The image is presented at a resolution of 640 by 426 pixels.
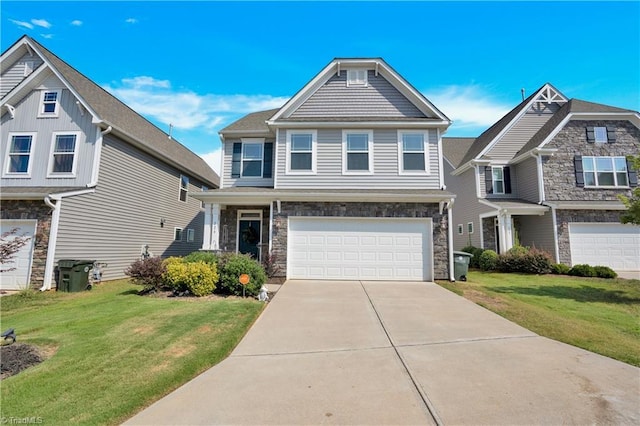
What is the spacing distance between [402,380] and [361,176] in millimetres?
8986

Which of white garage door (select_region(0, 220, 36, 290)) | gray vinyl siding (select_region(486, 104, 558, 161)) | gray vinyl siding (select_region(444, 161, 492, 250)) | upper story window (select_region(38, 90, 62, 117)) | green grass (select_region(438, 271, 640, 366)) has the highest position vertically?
gray vinyl siding (select_region(486, 104, 558, 161))

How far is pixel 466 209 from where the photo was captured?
1834 centimetres

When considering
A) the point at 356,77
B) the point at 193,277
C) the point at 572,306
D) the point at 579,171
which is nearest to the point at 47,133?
the point at 193,277

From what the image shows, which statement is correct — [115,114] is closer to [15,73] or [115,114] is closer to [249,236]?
[15,73]

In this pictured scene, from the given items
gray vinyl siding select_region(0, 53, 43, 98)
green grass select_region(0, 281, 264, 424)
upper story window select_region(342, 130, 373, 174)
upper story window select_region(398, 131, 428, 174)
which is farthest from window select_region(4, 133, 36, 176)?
upper story window select_region(398, 131, 428, 174)

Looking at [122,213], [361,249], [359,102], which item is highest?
[359,102]

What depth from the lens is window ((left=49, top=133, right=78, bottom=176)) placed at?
11344 millimetres

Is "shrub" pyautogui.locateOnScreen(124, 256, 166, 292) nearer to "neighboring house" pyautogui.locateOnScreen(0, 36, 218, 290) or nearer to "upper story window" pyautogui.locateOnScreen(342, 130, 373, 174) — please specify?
A: "neighboring house" pyautogui.locateOnScreen(0, 36, 218, 290)

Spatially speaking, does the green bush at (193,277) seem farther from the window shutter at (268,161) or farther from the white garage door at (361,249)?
the window shutter at (268,161)

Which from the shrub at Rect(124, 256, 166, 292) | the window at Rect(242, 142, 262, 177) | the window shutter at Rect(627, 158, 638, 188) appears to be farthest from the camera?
the window shutter at Rect(627, 158, 638, 188)

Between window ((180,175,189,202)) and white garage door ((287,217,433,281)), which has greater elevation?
window ((180,175,189,202))

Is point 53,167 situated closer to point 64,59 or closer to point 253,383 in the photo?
point 64,59

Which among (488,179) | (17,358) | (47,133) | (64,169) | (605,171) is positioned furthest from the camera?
(488,179)

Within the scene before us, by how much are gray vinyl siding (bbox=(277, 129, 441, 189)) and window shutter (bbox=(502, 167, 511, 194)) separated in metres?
8.48
